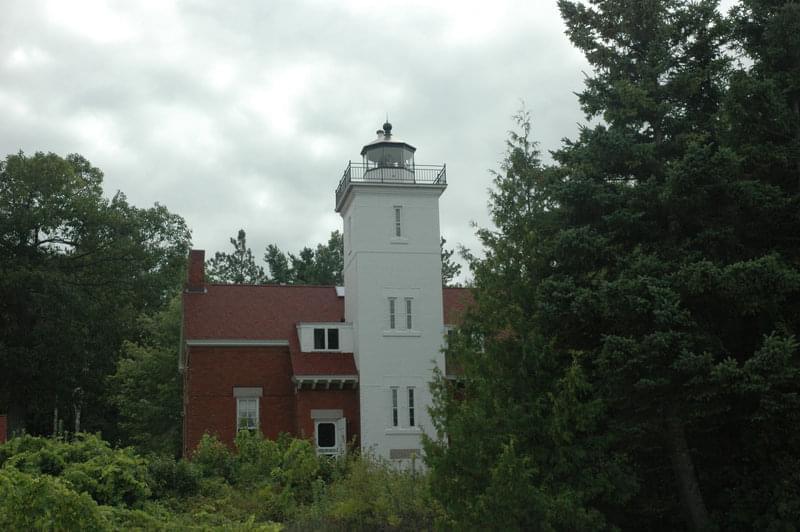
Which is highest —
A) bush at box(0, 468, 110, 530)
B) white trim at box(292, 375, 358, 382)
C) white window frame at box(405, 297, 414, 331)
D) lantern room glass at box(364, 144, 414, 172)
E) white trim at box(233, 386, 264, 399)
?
lantern room glass at box(364, 144, 414, 172)

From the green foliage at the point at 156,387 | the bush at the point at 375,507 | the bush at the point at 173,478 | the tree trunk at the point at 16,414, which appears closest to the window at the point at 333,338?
the green foliage at the point at 156,387

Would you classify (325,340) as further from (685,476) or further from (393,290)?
(685,476)

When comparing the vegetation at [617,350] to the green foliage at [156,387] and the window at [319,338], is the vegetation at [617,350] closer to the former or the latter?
the window at [319,338]

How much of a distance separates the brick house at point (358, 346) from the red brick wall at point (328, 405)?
0.12 feet

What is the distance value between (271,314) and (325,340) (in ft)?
9.16

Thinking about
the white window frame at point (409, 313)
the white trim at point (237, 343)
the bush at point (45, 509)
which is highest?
the white window frame at point (409, 313)

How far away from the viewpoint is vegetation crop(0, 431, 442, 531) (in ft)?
57.0

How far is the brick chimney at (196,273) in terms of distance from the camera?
37.4m

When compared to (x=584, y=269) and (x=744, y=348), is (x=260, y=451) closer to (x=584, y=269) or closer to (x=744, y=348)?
(x=584, y=269)

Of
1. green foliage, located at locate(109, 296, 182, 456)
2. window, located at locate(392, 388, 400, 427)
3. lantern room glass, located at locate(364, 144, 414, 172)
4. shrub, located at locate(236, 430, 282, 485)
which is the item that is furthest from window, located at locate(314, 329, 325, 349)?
shrub, located at locate(236, 430, 282, 485)

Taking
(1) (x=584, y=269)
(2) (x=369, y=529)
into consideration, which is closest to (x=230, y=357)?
(2) (x=369, y=529)

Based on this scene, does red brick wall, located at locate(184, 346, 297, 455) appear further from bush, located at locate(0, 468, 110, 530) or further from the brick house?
bush, located at locate(0, 468, 110, 530)

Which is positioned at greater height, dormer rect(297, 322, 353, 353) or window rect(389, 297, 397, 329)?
window rect(389, 297, 397, 329)

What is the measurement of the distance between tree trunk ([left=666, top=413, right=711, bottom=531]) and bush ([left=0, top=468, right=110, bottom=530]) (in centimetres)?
1002
